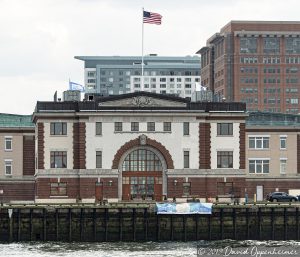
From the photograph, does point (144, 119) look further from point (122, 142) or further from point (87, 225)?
point (87, 225)

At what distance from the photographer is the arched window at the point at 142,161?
465 feet

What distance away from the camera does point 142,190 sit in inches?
5600

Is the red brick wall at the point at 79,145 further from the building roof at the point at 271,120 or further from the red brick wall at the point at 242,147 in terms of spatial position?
the building roof at the point at 271,120

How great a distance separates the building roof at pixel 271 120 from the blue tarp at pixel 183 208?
4069 centimetres

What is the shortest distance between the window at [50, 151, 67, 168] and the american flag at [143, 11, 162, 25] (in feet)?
66.1

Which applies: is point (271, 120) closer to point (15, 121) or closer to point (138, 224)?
point (15, 121)

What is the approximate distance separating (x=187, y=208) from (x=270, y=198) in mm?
28181

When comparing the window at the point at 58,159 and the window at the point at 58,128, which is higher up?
the window at the point at 58,128

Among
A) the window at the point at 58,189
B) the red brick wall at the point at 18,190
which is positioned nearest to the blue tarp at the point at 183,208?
the window at the point at 58,189

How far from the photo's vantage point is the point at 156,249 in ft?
346

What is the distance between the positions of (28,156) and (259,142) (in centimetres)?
3177

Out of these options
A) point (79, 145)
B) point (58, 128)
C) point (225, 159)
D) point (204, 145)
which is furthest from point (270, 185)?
point (58, 128)

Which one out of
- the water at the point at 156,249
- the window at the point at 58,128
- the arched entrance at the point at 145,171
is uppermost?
the window at the point at 58,128

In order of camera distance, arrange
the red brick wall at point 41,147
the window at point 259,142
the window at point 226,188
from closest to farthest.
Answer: the red brick wall at point 41,147 < the window at point 226,188 < the window at point 259,142
